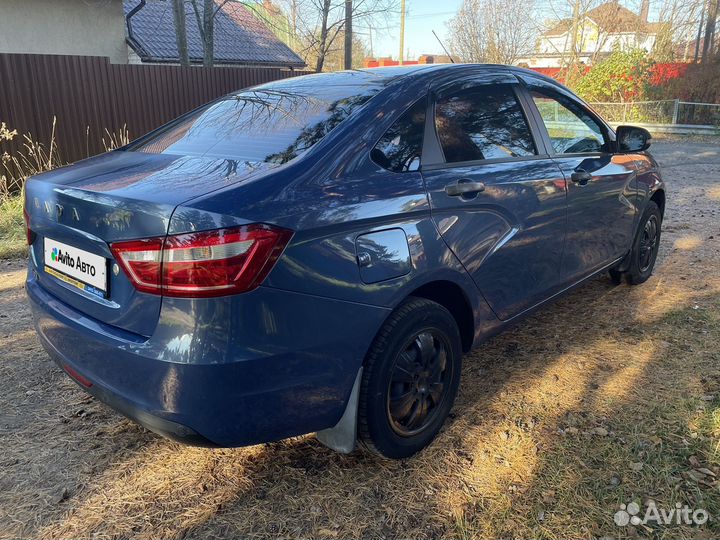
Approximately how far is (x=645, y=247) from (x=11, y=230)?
21.4ft

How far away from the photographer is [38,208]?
2334 mm

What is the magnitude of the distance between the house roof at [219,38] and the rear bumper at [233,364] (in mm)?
15842

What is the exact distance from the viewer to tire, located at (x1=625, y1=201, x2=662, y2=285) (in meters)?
4.42

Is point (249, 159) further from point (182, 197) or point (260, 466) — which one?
point (260, 466)

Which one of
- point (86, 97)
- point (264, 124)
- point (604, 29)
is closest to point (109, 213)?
point (264, 124)

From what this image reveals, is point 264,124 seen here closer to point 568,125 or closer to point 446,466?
point 446,466

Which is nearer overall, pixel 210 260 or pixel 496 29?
pixel 210 260

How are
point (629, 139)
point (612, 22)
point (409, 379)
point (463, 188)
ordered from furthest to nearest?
point (612, 22)
point (629, 139)
point (463, 188)
point (409, 379)

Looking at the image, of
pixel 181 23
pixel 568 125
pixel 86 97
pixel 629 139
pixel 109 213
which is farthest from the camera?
pixel 181 23

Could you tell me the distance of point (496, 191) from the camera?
2.73m

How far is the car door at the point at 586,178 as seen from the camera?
335 centimetres

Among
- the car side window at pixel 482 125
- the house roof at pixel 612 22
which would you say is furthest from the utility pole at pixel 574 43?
the car side window at pixel 482 125

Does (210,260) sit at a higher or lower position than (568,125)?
lower

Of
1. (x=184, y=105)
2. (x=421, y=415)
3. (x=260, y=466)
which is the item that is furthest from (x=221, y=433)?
(x=184, y=105)
